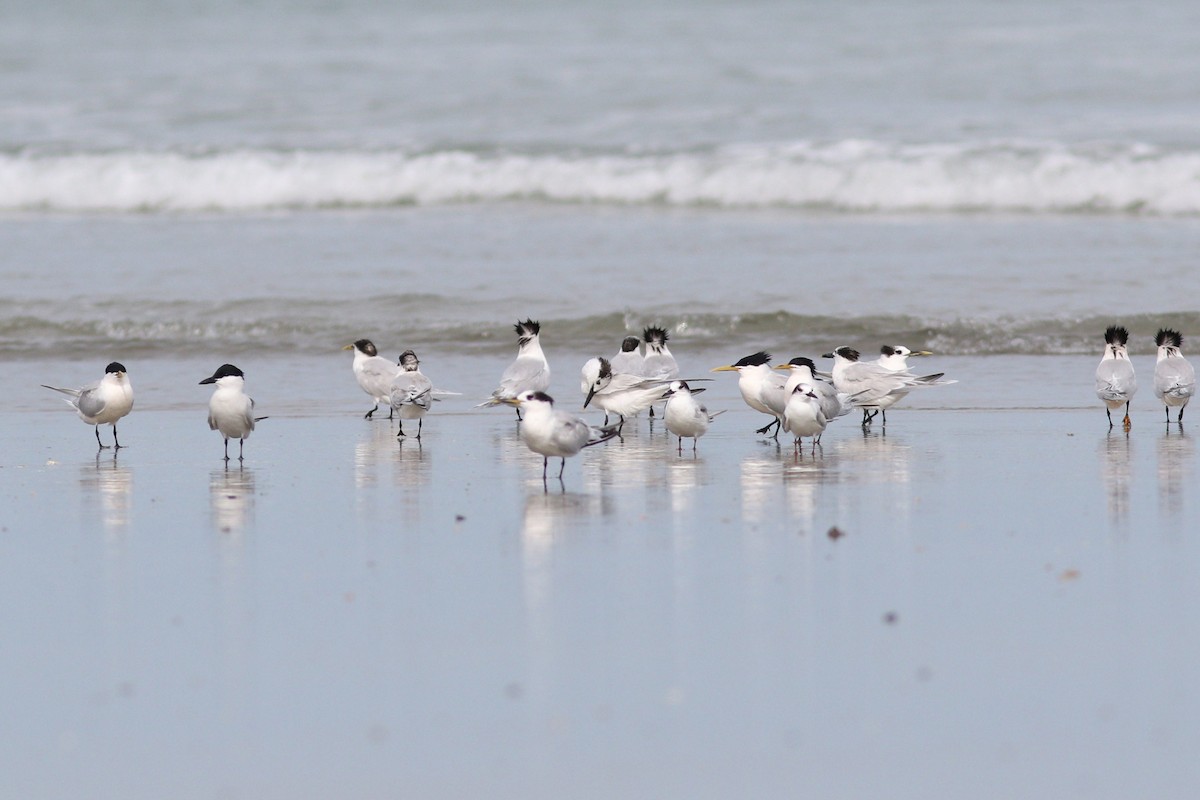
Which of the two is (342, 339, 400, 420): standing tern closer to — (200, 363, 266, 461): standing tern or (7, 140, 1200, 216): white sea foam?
(200, 363, 266, 461): standing tern

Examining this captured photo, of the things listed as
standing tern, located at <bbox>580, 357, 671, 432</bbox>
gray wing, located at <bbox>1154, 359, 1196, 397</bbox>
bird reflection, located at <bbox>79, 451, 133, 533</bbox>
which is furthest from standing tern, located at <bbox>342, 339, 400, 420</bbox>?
gray wing, located at <bbox>1154, 359, 1196, 397</bbox>

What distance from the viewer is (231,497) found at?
7090 mm

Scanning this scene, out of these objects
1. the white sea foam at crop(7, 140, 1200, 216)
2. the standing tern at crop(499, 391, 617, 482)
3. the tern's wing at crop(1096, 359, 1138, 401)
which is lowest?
the standing tern at crop(499, 391, 617, 482)

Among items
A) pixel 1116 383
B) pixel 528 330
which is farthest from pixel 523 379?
pixel 1116 383

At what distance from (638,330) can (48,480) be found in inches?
280

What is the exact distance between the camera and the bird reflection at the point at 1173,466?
659cm

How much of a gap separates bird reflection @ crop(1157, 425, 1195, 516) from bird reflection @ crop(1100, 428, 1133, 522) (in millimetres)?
142

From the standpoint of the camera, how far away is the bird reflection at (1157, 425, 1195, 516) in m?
6.59

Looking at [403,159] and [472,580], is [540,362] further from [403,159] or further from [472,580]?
[403,159]

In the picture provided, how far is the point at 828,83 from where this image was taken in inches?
1144

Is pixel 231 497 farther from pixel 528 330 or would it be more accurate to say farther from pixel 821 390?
pixel 528 330

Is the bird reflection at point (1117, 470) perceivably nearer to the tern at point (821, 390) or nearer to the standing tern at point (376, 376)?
the tern at point (821, 390)

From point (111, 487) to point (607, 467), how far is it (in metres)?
2.39

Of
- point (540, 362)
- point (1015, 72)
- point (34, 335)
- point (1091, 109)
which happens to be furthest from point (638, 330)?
point (1015, 72)
